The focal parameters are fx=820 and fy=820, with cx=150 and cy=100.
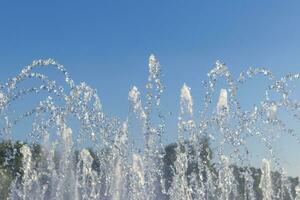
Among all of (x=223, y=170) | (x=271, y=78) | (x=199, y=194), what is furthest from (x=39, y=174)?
(x=271, y=78)

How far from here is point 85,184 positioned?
46.6 meters

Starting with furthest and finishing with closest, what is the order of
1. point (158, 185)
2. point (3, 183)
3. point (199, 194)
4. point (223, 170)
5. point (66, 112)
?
point (158, 185), point (199, 194), point (3, 183), point (223, 170), point (66, 112)

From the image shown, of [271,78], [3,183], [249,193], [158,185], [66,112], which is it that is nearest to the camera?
[271,78]

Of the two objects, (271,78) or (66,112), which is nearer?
(271,78)

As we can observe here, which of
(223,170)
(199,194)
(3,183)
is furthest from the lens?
(199,194)

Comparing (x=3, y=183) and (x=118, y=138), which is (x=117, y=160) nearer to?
(x=118, y=138)

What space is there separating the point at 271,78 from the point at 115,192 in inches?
386

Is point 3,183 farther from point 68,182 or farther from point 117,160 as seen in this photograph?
point 117,160

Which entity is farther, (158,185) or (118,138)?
(158,185)

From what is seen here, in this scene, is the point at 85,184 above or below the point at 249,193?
below

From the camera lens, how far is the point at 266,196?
49.9m

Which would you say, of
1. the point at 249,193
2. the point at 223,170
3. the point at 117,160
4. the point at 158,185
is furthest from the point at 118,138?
the point at 249,193

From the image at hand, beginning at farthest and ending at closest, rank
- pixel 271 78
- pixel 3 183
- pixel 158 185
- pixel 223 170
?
1. pixel 158 185
2. pixel 3 183
3. pixel 223 170
4. pixel 271 78

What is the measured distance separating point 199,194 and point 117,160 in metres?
11.9
